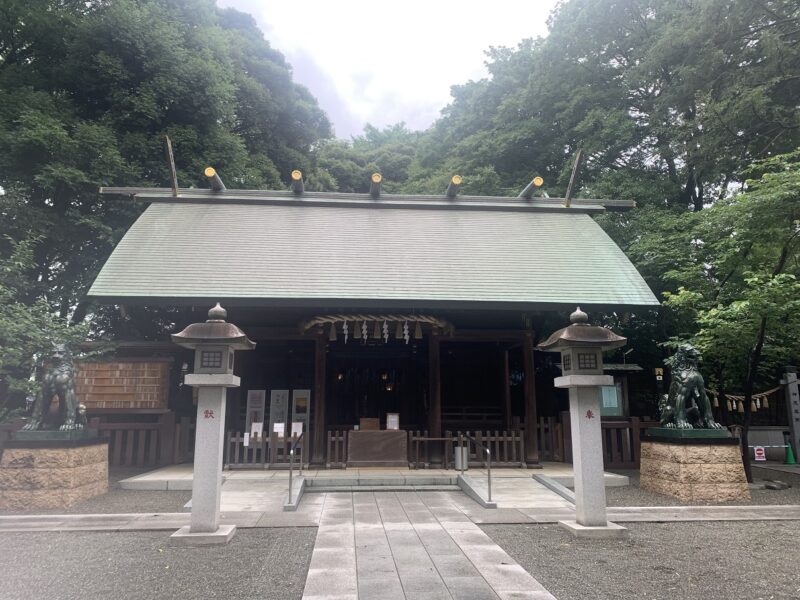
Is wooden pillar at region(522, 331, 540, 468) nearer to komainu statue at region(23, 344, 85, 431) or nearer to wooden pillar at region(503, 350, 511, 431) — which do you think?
wooden pillar at region(503, 350, 511, 431)

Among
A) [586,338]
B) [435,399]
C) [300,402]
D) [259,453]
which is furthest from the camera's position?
[300,402]

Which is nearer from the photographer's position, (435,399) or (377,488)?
(377,488)

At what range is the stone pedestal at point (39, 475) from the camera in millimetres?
7625

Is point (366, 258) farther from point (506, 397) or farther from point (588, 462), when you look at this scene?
point (588, 462)

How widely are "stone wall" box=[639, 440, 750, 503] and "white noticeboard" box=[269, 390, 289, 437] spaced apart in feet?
28.5

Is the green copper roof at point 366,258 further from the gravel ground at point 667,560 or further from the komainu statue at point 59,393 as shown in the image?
the gravel ground at point 667,560

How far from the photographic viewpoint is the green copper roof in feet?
33.7

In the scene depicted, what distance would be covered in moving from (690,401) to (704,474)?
1222 mm

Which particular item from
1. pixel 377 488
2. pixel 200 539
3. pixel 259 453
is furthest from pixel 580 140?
pixel 200 539

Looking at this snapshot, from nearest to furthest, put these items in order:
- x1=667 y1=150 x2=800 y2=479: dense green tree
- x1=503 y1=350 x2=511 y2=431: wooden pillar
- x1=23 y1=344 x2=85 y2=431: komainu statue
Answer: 1. x1=23 y1=344 x2=85 y2=431: komainu statue
2. x1=667 y1=150 x2=800 y2=479: dense green tree
3. x1=503 y1=350 x2=511 y2=431: wooden pillar

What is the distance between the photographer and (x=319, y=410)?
11.0m

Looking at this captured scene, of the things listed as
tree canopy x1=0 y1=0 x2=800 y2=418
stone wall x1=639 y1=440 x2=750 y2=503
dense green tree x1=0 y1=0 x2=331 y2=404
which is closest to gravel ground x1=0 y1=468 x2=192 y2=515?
tree canopy x1=0 y1=0 x2=800 y2=418

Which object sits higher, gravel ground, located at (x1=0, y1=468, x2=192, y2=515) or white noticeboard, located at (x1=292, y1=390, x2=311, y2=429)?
white noticeboard, located at (x1=292, y1=390, x2=311, y2=429)

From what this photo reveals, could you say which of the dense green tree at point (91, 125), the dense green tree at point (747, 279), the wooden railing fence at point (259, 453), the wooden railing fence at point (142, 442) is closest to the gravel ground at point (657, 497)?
the dense green tree at point (747, 279)
